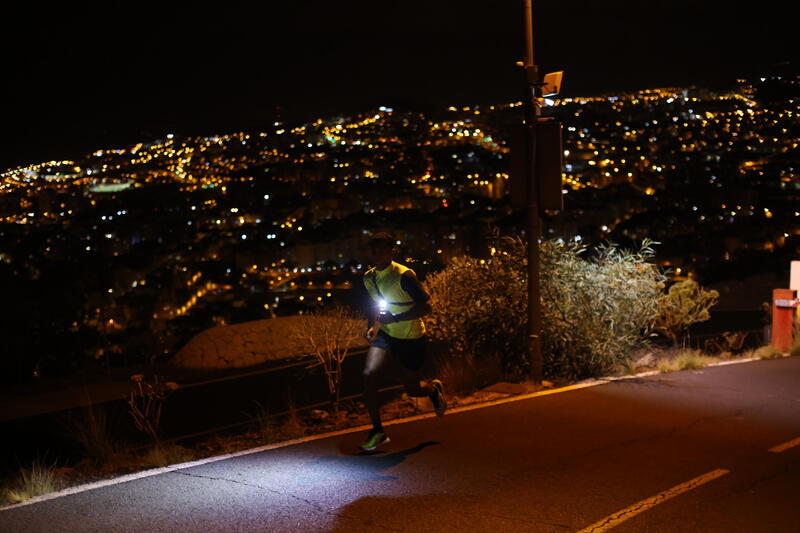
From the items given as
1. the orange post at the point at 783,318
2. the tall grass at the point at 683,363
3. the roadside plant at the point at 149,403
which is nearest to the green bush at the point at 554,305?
the tall grass at the point at 683,363

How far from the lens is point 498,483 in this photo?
18.9 ft

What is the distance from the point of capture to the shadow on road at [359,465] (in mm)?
6008

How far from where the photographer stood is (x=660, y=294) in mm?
11508

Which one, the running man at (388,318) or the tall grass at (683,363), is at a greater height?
the running man at (388,318)

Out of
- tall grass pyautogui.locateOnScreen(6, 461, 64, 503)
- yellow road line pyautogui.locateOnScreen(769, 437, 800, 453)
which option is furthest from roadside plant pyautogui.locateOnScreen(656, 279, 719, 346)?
tall grass pyautogui.locateOnScreen(6, 461, 64, 503)

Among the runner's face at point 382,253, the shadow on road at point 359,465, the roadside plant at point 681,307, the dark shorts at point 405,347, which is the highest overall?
the runner's face at point 382,253

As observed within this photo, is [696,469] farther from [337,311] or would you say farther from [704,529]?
[337,311]

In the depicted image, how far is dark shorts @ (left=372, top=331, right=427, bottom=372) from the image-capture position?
6.69 metres

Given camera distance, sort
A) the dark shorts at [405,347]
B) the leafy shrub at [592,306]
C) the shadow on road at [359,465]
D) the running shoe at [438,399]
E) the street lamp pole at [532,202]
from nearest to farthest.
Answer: the shadow on road at [359,465]
the dark shorts at [405,347]
the running shoe at [438,399]
the street lamp pole at [532,202]
the leafy shrub at [592,306]

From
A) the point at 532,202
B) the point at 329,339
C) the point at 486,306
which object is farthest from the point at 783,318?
the point at 329,339

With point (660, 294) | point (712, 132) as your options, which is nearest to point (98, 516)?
point (660, 294)

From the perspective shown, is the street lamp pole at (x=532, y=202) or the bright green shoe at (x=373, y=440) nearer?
the bright green shoe at (x=373, y=440)

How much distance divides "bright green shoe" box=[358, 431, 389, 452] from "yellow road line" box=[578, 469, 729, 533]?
215 centimetres

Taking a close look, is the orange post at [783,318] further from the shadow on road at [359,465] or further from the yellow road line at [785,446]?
the shadow on road at [359,465]
